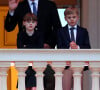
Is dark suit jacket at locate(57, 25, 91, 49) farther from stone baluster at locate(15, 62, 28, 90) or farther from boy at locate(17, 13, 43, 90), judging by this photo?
stone baluster at locate(15, 62, 28, 90)

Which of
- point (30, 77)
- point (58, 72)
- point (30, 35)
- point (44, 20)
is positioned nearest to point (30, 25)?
point (30, 35)

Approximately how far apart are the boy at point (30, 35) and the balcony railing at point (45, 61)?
49cm

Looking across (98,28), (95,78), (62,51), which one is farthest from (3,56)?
(98,28)

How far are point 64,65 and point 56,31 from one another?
89 centimetres

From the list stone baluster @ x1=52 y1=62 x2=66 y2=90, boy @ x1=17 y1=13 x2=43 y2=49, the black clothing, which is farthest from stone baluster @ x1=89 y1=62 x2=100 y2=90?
boy @ x1=17 y1=13 x2=43 y2=49

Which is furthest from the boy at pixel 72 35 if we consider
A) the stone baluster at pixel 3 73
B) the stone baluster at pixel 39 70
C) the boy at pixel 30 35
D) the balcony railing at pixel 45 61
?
the stone baluster at pixel 3 73

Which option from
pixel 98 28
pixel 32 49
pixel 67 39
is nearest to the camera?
pixel 32 49

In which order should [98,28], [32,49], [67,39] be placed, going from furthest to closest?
1. [98,28]
2. [67,39]
3. [32,49]

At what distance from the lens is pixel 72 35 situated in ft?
20.1

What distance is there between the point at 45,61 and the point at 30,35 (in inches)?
23.6

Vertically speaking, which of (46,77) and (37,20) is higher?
(37,20)

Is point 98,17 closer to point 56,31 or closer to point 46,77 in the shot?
point 56,31

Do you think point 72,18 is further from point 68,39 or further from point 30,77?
point 30,77

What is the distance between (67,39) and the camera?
6059mm
